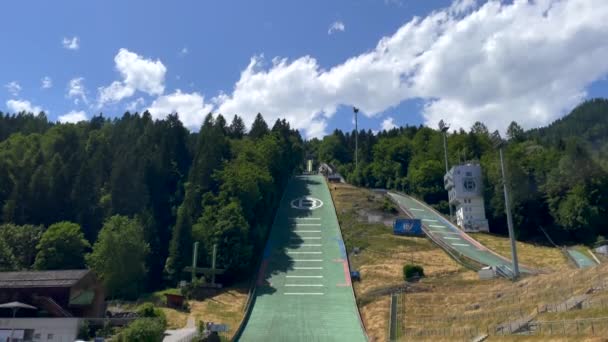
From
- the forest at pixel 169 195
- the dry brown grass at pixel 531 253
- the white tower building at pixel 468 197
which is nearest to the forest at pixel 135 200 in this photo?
the forest at pixel 169 195

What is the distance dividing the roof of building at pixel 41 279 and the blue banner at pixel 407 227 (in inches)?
1510

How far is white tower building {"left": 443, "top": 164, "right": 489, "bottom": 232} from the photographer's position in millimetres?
75438

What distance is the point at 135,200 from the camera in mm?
67312

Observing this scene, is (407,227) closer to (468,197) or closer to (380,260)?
(380,260)

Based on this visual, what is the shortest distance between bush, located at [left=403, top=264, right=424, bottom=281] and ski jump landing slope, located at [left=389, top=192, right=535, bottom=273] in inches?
308

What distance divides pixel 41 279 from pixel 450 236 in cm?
4697

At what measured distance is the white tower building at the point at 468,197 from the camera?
7544 centimetres

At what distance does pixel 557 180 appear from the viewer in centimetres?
7362

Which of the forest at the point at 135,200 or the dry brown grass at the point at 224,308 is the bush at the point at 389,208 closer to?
the forest at the point at 135,200

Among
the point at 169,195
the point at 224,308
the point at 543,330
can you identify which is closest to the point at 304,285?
the point at 224,308

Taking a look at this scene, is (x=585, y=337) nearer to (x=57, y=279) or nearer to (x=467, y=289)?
(x=467, y=289)

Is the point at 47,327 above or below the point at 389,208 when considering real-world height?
below

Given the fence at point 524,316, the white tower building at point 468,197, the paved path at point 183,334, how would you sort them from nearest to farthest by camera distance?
the fence at point 524,316 → the paved path at point 183,334 → the white tower building at point 468,197

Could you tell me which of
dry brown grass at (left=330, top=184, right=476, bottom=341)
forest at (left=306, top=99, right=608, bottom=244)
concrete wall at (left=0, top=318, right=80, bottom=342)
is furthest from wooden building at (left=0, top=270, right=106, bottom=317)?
forest at (left=306, top=99, right=608, bottom=244)
